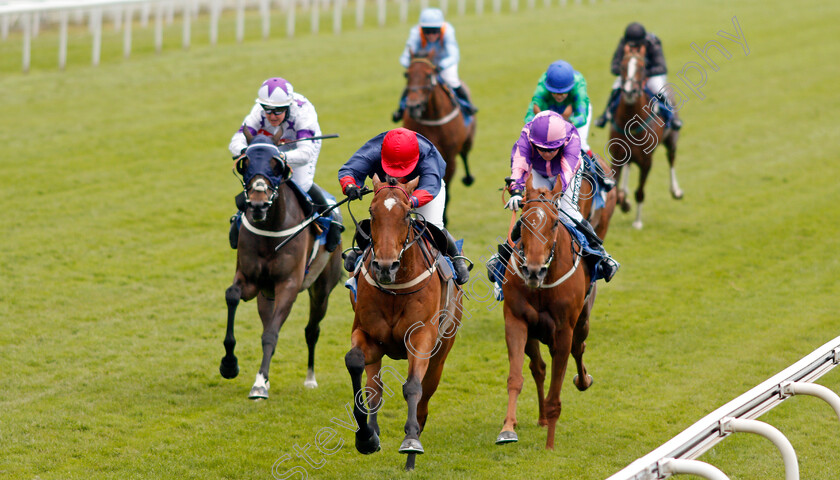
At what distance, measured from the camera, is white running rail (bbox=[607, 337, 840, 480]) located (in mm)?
3859

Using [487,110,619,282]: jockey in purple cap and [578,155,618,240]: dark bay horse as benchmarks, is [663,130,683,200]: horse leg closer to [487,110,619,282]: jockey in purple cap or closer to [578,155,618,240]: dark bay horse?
[578,155,618,240]: dark bay horse

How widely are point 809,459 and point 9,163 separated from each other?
39.9 ft

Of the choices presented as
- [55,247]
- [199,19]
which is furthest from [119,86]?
[55,247]

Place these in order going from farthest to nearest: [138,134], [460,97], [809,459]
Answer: [138,134] < [460,97] < [809,459]

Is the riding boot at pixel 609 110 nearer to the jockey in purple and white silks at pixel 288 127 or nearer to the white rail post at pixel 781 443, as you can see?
the jockey in purple and white silks at pixel 288 127

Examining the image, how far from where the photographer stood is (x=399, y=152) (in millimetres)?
6047

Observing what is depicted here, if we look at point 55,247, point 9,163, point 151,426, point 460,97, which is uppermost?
point 460,97

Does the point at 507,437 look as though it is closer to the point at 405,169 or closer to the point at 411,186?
the point at 411,186

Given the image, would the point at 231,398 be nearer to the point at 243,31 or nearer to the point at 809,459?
the point at 809,459

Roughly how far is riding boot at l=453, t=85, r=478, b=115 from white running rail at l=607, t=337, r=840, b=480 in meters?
7.96

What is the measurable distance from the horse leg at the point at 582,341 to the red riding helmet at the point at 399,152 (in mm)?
1816

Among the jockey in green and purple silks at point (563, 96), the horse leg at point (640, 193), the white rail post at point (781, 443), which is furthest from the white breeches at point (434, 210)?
the horse leg at point (640, 193)

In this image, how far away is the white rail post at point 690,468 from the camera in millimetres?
3797

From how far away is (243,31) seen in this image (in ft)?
76.3
